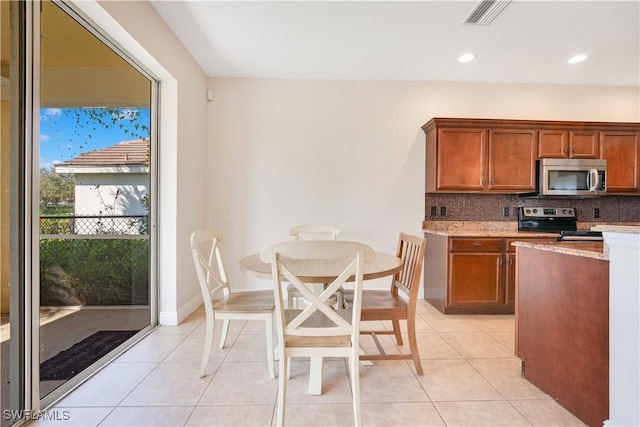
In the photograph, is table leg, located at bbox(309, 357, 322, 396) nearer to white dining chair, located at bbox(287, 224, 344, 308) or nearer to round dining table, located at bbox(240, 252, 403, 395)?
round dining table, located at bbox(240, 252, 403, 395)

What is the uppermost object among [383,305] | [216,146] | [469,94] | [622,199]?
[469,94]

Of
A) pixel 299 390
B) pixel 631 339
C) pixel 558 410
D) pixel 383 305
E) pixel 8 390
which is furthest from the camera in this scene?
pixel 383 305

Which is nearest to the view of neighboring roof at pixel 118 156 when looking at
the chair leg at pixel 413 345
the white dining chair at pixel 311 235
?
the white dining chair at pixel 311 235

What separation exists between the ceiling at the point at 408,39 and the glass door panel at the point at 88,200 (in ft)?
2.41

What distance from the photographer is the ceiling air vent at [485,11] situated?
213cm

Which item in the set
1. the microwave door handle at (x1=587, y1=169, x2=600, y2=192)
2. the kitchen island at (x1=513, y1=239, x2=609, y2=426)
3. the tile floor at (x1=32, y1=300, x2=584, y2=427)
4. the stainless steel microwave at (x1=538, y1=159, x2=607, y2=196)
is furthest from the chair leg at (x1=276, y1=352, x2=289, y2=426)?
the microwave door handle at (x1=587, y1=169, x2=600, y2=192)

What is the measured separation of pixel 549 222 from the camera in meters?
3.42

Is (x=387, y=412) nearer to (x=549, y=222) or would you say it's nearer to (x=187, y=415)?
(x=187, y=415)

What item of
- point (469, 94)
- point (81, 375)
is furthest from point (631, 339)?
point (469, 94)

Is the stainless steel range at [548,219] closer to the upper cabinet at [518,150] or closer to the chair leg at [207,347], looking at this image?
the upper cabinet at [518,150]

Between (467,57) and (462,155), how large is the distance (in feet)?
3.22

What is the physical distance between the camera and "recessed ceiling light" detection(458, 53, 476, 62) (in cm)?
291

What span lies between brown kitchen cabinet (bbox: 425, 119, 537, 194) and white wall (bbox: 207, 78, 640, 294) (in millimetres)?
361

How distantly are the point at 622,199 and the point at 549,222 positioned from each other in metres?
A: 1.03
